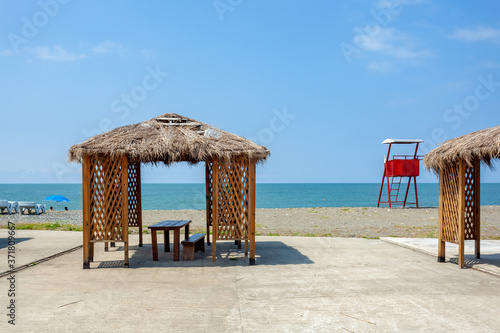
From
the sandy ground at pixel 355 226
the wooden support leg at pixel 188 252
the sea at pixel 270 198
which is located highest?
the wooden support leg at pixel 188 252

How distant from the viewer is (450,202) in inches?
313

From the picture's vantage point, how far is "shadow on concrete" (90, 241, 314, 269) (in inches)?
311

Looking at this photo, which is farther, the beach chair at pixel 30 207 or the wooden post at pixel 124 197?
the beach chair at pixel 30 207

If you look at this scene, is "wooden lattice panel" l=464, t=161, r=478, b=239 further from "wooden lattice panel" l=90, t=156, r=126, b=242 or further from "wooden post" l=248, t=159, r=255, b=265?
"wooden lattice panel" l=90, t=156, r=126, b=242

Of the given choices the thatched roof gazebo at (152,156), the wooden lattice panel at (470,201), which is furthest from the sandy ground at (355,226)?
the thatched roof gazebo at (152,156)

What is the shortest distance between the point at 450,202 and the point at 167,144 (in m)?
5.30

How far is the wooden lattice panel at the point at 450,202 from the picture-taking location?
25.3 feet

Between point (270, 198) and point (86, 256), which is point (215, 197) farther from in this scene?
point (270, 198)

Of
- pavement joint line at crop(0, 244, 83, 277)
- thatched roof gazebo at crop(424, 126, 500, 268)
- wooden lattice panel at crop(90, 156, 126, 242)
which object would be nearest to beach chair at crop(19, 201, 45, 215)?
pavement joint line at crop(0, 244, 83, 277)

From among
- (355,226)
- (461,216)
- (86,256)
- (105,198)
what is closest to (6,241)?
(86,256)

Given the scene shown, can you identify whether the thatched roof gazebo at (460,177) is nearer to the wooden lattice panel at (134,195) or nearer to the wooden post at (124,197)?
the wooden post at (124,197)

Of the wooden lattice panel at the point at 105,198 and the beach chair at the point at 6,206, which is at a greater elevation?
the wooden lattice panel at the point at 105,198

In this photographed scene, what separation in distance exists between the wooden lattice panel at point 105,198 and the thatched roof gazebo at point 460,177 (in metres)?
5.76

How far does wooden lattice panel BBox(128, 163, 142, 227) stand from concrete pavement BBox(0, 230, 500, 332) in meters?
1.47
